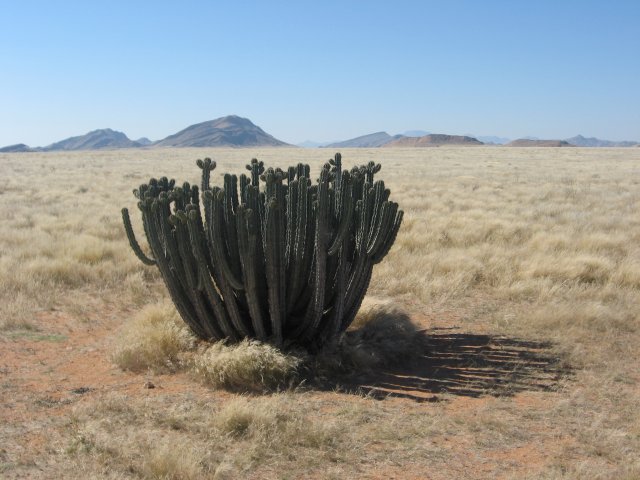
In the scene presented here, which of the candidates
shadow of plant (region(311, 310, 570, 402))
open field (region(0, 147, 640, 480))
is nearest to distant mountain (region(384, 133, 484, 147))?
open field (region(0, 147, 640, 480))

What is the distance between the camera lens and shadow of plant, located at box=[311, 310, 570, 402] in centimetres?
495

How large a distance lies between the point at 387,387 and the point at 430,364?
29.2 inches

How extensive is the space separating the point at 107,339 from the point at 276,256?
7.03 ft

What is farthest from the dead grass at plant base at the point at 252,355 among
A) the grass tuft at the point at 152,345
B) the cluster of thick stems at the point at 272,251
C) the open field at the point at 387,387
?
the cluster of thick stems at the point at 272,251

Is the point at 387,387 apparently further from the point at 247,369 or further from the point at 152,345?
the point at 152,345

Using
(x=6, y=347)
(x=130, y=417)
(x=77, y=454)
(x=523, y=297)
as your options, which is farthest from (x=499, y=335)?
(x=6, y=347)

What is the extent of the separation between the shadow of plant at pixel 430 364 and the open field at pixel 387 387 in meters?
0.03

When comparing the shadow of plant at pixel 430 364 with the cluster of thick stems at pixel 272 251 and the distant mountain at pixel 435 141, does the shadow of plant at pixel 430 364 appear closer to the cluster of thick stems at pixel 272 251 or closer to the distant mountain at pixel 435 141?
the cluster of thick stems at pixel 272 251

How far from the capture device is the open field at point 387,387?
3.64 m

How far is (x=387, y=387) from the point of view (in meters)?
4.97

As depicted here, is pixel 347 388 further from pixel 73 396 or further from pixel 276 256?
pixel 73 396

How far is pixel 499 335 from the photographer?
630 cm

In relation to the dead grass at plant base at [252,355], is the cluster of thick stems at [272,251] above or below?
above

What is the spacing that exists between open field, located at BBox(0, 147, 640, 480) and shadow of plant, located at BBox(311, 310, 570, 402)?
0.09 feet
